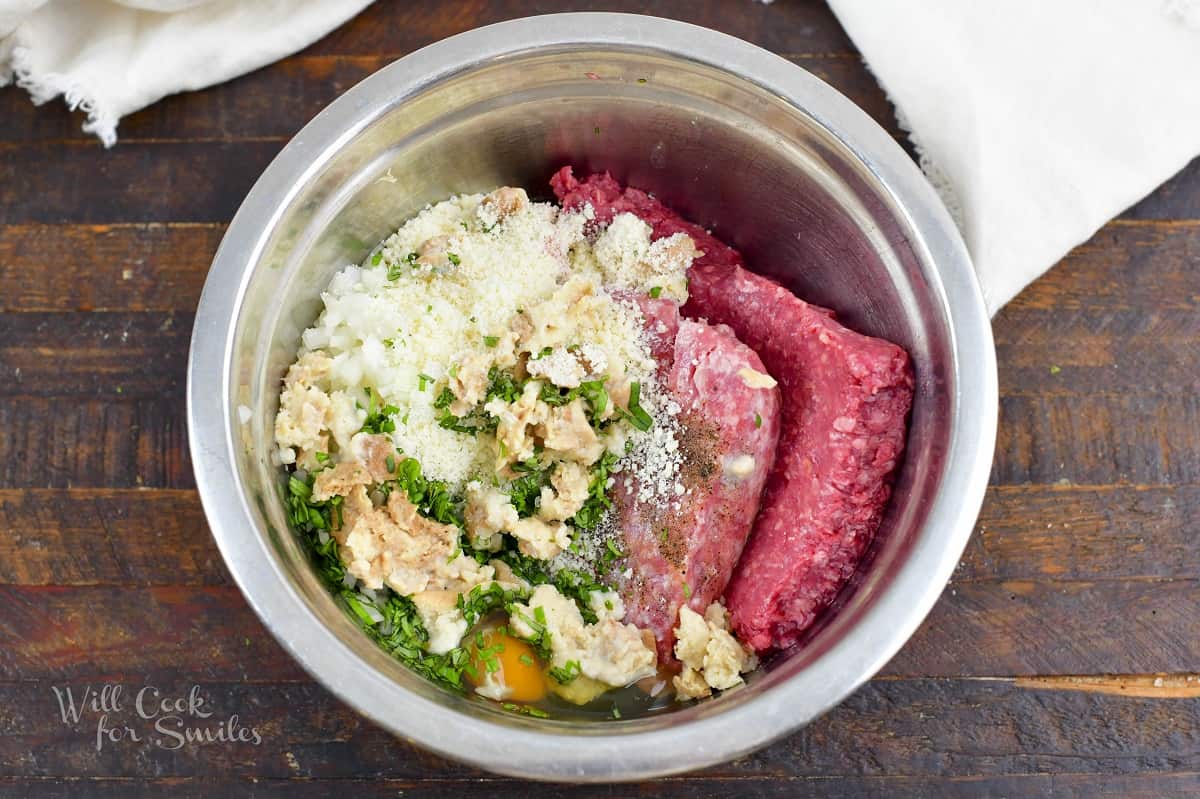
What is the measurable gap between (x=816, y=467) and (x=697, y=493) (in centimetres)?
29

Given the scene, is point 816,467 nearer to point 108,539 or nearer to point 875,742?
point 875,742

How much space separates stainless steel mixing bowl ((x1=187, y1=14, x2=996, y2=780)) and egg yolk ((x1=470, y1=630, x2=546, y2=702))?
125 millimetres

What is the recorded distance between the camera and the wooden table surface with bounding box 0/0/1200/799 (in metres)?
2.57

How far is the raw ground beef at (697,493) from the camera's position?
2.25 metres

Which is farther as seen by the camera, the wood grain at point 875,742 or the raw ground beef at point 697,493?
the wood grain at point 875,742

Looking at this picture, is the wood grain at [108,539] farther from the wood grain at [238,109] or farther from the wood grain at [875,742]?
the wood grain at [238,109]

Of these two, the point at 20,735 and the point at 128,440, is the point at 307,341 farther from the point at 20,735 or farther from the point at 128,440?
the point at 20,735

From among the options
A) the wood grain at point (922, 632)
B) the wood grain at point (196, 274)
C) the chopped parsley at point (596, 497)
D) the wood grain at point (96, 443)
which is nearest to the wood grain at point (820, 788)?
the wood grain at point (922, 632)

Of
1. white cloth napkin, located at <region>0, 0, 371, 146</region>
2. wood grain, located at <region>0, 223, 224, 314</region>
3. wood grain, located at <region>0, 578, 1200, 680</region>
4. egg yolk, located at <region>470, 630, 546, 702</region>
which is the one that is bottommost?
wood grain, located at <region>0, 578, 1200, 680</region>

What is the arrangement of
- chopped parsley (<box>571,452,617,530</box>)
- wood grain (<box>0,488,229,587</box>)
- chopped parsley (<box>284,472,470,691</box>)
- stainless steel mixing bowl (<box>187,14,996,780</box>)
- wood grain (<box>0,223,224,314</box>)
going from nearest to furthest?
stainless steel mixing bowl (<box>187,14,996,780</box>) < chopped parsley (<box>284,472,470,691</box>) < chopped parsley (<box>571,452,617,530</box>) < wood grain (<box>0,488,229,587</box>) < wood grain (<box>0,223,224,314</box>)

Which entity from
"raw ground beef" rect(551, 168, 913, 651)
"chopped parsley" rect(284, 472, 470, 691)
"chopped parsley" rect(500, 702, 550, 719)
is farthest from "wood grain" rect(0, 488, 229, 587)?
"raw ground beef" rect(551, 168, 913, 651)

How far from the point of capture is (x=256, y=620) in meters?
2.63

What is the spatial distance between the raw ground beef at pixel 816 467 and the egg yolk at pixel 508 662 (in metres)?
0.51

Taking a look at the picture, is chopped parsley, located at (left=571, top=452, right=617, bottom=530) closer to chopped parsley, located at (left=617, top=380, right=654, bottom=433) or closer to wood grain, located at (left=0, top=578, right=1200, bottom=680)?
chopped parsley, located at (left=617, top=380, right=654, bottom=433)
